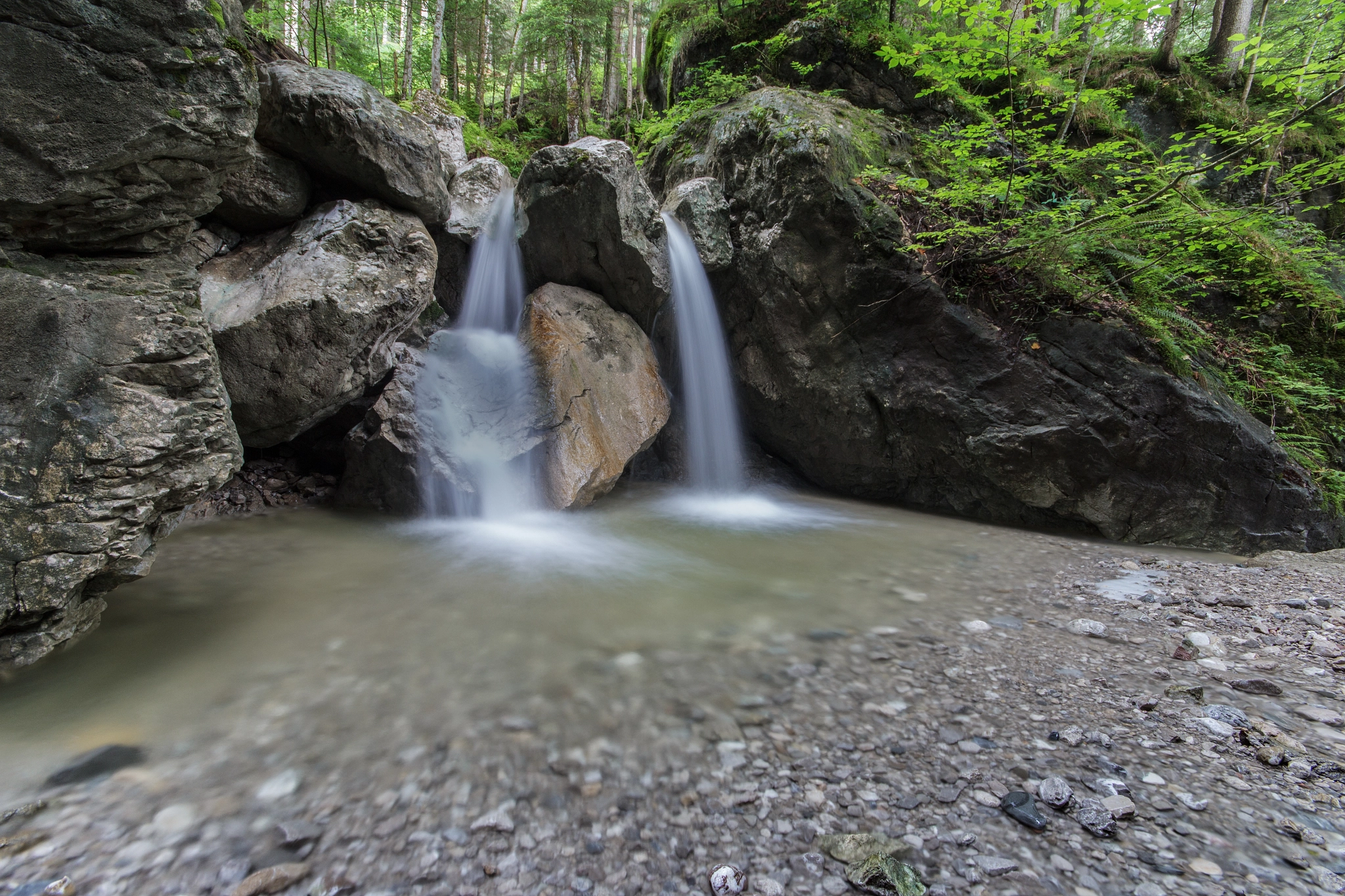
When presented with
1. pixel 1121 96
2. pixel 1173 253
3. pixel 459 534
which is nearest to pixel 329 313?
pixel 459 534

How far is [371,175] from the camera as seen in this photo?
540cm

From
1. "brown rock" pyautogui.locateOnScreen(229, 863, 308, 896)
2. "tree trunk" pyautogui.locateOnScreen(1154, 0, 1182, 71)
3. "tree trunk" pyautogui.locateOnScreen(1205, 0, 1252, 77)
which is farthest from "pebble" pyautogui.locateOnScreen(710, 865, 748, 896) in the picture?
"tree trunk" pyautogui.locateOnScreen(1205, 0, 1252, 77)

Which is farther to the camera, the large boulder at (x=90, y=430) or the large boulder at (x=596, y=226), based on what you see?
the large boulder at (x=596, y=226)

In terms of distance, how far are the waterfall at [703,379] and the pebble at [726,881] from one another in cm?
602

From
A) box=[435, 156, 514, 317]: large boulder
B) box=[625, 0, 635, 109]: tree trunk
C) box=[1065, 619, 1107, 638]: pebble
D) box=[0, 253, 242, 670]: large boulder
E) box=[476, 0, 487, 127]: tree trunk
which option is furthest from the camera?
box=[625, 0, 635, 109]: tree trunk

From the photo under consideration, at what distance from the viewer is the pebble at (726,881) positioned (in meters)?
1.48

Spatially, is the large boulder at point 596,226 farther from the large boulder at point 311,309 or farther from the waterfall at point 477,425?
the large boulder at point 311,309

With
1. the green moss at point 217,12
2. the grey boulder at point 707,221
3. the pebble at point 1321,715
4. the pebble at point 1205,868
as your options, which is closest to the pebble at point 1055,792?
the pebble at point 1205,868

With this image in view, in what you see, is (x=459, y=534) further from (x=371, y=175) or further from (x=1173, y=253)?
(x=1173, y=253)

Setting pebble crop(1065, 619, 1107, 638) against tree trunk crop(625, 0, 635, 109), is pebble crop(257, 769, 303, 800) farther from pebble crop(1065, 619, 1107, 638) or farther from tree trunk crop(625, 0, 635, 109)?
tree trunk crop(625, 0, 635, 109)

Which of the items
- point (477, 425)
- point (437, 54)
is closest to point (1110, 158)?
point (477, 425)

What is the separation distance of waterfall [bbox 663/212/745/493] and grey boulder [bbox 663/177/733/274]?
101 mm

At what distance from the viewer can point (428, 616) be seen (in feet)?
11.1

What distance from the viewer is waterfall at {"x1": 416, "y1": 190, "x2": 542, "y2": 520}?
5.60 meters
